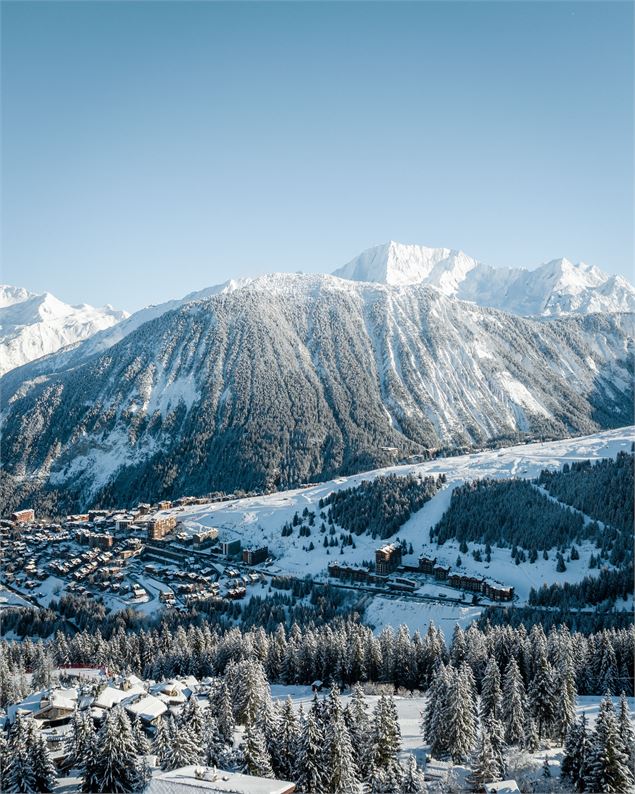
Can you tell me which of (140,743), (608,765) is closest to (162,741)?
(140,743)

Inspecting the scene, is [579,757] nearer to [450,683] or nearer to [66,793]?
[450,683]

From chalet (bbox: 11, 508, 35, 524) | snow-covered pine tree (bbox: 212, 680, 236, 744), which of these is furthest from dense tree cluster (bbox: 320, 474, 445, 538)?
chalet (bbox: 11, 508, 35, 524)

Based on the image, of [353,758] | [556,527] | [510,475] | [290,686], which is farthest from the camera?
[510,475]

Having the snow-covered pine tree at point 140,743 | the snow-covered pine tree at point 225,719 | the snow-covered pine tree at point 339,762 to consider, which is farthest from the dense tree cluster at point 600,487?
the snow-covered pine tree at point 140,743

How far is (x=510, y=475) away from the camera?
516ft

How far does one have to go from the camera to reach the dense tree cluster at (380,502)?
139 metres

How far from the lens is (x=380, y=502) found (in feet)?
481

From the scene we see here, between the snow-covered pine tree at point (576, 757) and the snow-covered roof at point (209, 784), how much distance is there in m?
18.8

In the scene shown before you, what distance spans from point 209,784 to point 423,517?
110m

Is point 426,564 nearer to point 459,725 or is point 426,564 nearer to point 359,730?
point 459,725

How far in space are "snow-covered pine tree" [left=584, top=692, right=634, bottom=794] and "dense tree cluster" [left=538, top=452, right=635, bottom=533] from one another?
89.7 meters

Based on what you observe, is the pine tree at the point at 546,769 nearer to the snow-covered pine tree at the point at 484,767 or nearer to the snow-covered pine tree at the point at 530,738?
the snow-covered pine tree at the point at 530,738

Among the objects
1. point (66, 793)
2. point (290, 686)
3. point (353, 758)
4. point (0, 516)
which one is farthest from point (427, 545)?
point (0, 516)

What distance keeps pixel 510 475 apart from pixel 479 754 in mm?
122337
